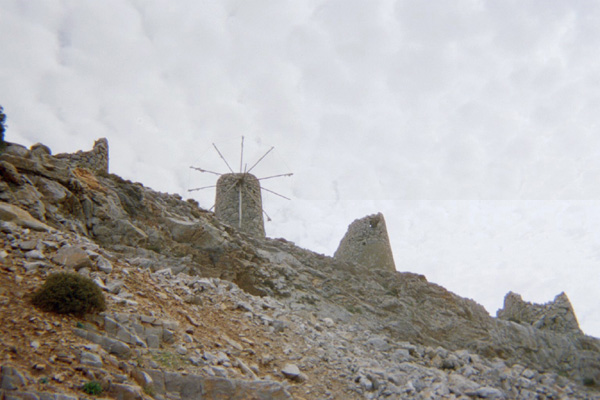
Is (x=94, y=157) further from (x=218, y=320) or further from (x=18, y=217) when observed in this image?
(x=218, y=320)

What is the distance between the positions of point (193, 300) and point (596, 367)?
18075 mm

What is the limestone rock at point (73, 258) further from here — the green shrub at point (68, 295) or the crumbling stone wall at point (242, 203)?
the crumbling stone wall at point (242, 203)

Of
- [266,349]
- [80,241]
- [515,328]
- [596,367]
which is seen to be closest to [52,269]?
[80,241]

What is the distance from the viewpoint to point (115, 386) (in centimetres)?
718

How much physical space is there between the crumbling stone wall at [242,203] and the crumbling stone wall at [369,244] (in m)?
4.83

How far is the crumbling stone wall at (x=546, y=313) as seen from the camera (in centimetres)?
2345

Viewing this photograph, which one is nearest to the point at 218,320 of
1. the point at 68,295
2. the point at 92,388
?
the point at 68,295

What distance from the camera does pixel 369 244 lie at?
25078mm

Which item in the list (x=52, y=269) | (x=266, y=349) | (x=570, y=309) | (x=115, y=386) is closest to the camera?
(x=115, y=386)

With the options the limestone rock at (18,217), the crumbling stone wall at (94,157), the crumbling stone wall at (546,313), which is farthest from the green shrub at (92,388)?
the crumbling stone wall at (546,313)

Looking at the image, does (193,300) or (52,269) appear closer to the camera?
(52,269)

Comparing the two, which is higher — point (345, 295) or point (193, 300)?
point (345, 295)

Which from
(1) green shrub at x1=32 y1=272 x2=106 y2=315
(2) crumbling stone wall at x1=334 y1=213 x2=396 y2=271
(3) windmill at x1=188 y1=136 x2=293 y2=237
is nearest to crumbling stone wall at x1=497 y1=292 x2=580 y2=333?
(2) crumbling stone wall at x1=334 y1=213 x2=396 y2=271

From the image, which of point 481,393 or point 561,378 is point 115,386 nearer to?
point 481,393
